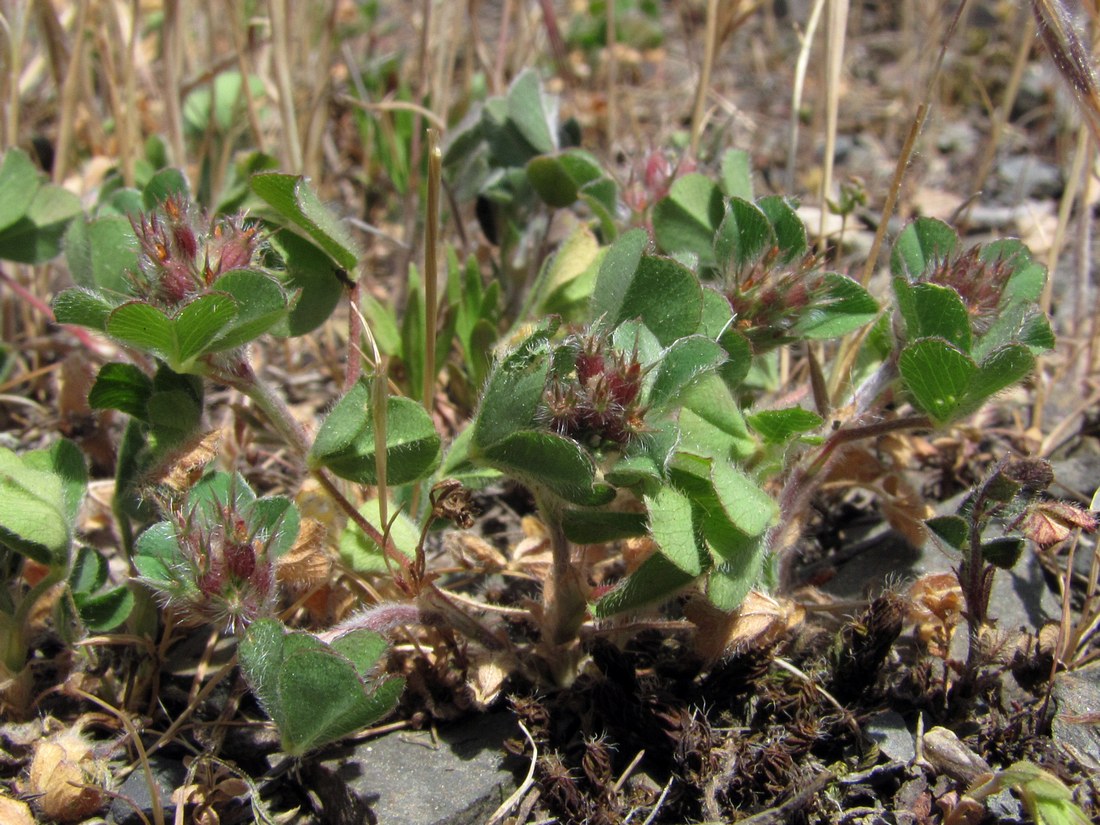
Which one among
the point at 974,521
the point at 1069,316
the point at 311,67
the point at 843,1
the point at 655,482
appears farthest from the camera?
the point at 311,67

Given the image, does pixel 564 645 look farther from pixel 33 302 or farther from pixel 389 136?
pixel 389 136

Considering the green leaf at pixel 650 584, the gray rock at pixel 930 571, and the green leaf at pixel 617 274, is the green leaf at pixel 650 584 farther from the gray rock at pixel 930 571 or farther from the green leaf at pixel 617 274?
the gray rock at pixel 930 571

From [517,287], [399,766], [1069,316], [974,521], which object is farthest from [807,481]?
[1069,316]

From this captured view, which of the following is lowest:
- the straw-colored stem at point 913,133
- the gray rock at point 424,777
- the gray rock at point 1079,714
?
the gray rock at point 424,777

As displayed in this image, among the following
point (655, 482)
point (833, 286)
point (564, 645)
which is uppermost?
point (833, 286)

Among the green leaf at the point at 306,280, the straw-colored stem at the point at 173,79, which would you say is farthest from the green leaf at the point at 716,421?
the straw-colored stem at the point at 173,79

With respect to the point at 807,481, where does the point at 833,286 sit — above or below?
above

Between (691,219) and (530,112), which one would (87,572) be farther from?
(530,112)
